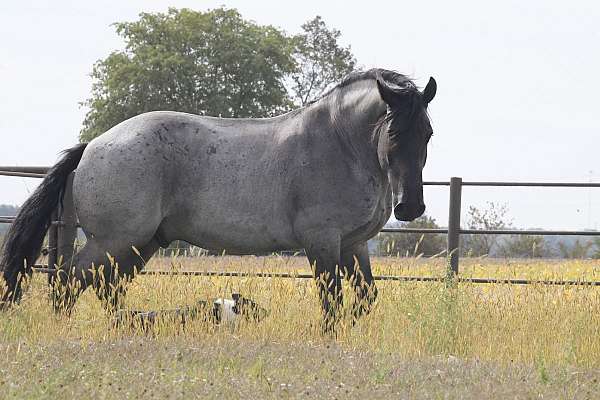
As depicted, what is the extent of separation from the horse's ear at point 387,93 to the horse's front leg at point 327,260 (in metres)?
1.01

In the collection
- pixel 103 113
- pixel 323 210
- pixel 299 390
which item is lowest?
pixel 299 390

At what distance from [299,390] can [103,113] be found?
111 ft

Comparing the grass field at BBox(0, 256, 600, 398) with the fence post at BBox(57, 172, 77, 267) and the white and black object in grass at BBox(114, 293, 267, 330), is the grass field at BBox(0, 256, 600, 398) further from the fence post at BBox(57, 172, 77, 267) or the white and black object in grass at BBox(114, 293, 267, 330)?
the fence post at BBox(57, 172, 77, 267)

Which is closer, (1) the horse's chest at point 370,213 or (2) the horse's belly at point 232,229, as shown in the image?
(1) the horse's chest at point 370,213

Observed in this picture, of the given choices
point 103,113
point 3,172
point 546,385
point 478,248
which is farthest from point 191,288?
point 103,113

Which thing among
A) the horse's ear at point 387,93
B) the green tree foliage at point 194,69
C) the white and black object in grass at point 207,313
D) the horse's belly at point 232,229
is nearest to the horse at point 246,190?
the horse's belly at point 232,229

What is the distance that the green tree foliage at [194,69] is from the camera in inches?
1449

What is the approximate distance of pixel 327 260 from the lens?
6.48 meters

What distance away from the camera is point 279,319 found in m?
6.64

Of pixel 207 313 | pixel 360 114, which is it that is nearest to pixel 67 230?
pixel 207 313

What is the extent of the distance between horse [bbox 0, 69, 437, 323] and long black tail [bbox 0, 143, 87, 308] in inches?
0.6

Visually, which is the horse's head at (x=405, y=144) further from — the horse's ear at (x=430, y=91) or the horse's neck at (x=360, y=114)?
the horse's neck at (x=360, y=114)

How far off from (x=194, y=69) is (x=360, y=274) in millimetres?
31343

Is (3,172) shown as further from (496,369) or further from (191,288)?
(496,369)
